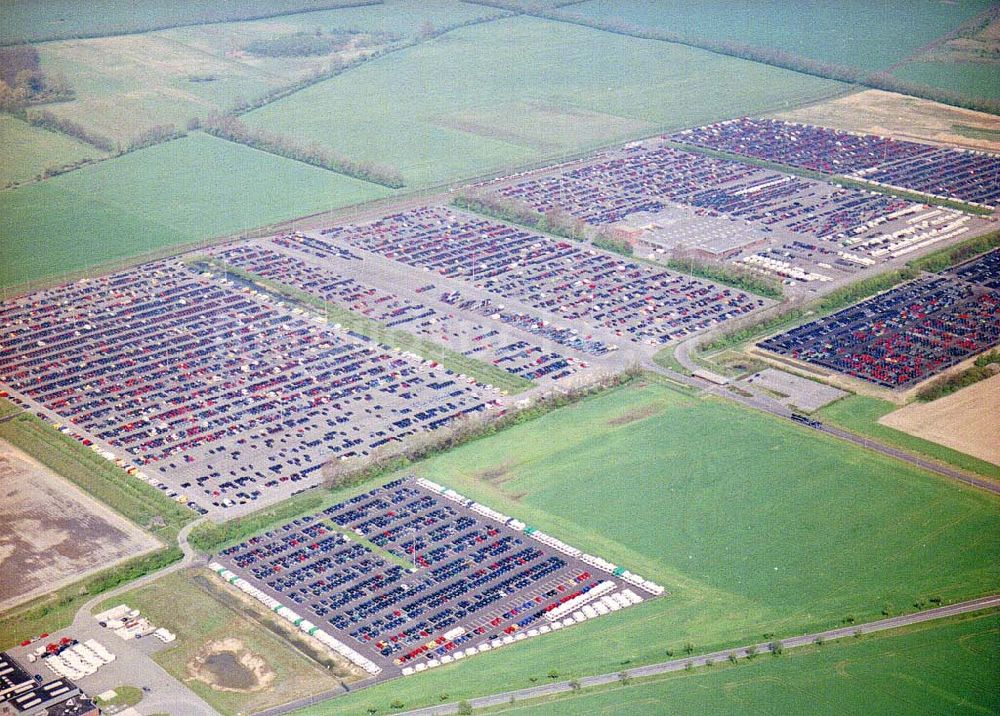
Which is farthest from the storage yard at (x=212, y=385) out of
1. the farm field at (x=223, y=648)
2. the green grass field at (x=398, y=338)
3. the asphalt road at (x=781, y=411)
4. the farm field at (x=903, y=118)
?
the farm field at (x=903, y=118)

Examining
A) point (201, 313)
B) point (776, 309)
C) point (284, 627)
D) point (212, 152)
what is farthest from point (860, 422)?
point (212, 152)

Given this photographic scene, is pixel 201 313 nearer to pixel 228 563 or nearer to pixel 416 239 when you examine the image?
pixel 416 239

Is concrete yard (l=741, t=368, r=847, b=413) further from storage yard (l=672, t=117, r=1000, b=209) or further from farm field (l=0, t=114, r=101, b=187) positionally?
farm field (l=0, t=114, r=101, b=187)

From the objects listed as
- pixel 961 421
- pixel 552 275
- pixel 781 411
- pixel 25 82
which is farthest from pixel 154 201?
pixel 961 421

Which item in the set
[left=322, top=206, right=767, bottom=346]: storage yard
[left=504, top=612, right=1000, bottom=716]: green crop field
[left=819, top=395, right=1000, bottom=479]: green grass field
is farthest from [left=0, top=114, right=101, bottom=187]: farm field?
[left=504, top=612, right=1000, bottom=716]: green crop field

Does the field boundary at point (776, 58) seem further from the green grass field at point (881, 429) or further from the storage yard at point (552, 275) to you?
the green grass field at point (881, 429)

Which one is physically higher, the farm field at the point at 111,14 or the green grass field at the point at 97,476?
Result: the farm field at the point at 111,14

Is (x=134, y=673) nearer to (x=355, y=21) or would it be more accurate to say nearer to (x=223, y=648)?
(x=223, y=648)
